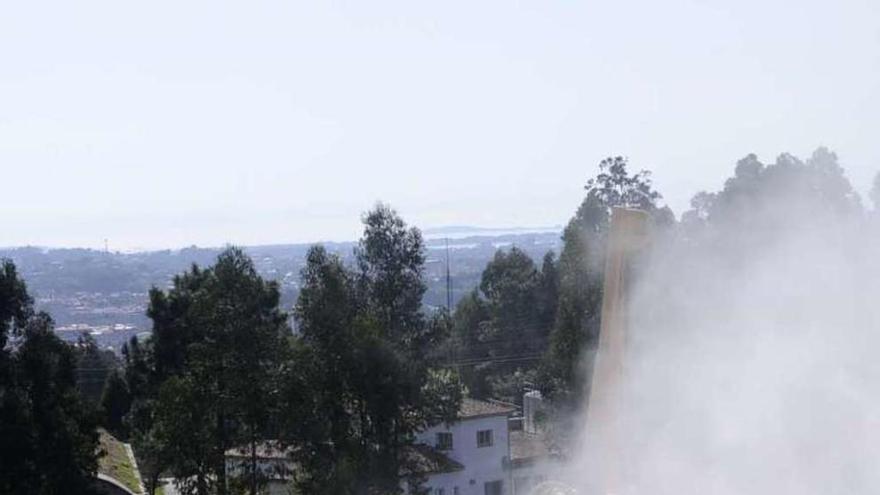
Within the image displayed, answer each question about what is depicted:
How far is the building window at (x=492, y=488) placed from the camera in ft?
96.6

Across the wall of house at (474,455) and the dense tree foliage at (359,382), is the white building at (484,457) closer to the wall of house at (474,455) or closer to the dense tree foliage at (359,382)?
the wall of house at (474,455)

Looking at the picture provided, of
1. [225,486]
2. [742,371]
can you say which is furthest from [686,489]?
[225,486]

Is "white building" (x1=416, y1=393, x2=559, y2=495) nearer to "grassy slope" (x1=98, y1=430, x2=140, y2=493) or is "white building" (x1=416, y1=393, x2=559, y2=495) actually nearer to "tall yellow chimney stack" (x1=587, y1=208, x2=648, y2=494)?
"grassy slope" (x1=98, y1=430, x2=140, y2=493)

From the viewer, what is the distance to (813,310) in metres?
7.48

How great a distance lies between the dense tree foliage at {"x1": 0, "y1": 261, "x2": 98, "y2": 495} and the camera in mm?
15938

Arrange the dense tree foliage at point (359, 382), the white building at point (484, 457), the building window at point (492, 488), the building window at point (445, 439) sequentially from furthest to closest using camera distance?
the building window at point (492, 488), the white building at point (484, 457), the building window at point (445, 439), the dense tree foliage at point (359, 382)

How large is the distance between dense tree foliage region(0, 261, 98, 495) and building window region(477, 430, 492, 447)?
44.0 feet

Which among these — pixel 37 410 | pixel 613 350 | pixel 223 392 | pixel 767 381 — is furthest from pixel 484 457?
pixel 613 350

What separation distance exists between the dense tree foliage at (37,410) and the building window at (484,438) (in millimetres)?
13418

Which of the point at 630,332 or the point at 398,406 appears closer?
the point at 630,332

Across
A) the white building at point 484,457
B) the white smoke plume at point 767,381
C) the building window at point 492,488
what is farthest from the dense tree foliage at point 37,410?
the building window at point 492,488

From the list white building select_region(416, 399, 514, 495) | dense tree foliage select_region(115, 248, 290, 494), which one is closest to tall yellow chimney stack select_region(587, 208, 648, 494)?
dense tree foliage select_region(115, 248, 290, 494)

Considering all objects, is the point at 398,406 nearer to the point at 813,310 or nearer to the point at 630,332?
the point at 630,332

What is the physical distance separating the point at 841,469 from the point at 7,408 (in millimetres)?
12897
